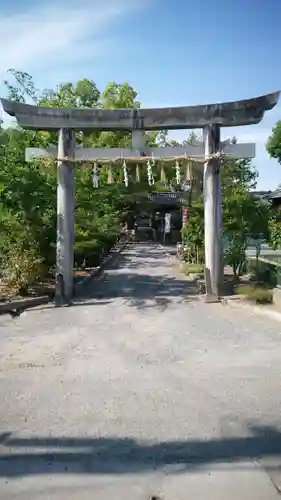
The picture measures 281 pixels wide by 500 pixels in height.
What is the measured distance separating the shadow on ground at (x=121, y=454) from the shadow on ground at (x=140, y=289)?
273 inches

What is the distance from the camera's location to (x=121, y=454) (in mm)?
4312

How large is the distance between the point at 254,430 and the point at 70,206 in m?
8.86

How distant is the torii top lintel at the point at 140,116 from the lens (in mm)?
12062

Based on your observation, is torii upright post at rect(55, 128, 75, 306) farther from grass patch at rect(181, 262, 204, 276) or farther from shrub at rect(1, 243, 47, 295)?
grass patch at rect(181, 262, 204, 276)

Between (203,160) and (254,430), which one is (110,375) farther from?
(203,160)

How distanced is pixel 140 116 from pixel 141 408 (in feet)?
28.3

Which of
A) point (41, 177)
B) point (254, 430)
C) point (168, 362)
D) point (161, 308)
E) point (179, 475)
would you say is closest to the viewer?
point (179, 475)

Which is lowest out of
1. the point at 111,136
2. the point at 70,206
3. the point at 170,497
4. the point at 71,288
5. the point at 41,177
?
the point at 170,497

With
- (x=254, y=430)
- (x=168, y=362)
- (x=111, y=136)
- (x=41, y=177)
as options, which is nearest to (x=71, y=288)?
(x=41, y=177)

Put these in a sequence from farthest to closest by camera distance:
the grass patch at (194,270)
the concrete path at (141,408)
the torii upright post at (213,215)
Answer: the grass patch at (194,270), the torii upright post at (213,215), the concrete path at (141,408)

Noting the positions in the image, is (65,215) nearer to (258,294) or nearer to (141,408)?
(258,294)

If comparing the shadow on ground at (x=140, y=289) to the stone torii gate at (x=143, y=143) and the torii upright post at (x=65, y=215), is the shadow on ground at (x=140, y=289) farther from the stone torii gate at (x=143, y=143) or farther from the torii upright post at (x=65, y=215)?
the stone torii gate at (x=143, y=143)

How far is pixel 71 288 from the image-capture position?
41.7ft

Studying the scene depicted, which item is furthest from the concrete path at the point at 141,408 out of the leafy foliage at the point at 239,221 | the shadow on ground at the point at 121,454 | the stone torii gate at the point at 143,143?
the leafy foliage at the point at 239,221
